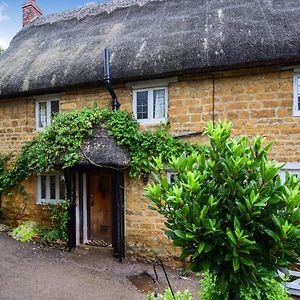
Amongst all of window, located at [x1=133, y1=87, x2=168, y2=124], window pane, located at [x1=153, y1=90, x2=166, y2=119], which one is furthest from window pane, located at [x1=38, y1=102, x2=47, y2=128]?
window pane, located at [x1=153, y1=90, x2=166, y2=119]

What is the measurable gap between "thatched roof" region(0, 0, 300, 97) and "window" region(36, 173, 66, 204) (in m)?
2.49

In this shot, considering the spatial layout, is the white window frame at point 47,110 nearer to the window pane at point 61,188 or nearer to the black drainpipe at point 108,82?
the window pane at point 61,188

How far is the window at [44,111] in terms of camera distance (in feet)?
27.7

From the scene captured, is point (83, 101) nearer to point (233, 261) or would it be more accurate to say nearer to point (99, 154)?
point (99, 154)

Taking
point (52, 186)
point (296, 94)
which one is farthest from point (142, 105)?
point (52, 186)

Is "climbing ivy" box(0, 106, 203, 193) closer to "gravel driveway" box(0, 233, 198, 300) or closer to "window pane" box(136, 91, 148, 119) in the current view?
"window pane" box(136, 91, 148, 119)

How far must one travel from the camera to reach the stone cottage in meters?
6.09

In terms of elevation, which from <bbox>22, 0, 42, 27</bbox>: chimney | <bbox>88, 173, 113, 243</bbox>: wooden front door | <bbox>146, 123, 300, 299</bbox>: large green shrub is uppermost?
<bbox>22, 0, 42, 27</bbox>: chimney

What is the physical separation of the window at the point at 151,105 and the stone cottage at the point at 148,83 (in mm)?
24

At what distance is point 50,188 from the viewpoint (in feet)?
28.2

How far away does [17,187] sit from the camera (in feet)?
28.8

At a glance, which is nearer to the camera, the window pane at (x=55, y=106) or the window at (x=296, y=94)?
the window at (x=296, y=94)

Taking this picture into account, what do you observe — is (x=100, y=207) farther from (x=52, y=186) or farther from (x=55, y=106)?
(x=55, y=106)

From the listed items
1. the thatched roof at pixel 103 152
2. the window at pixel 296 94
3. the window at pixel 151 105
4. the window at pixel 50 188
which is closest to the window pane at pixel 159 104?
the window at pixel 151 105
